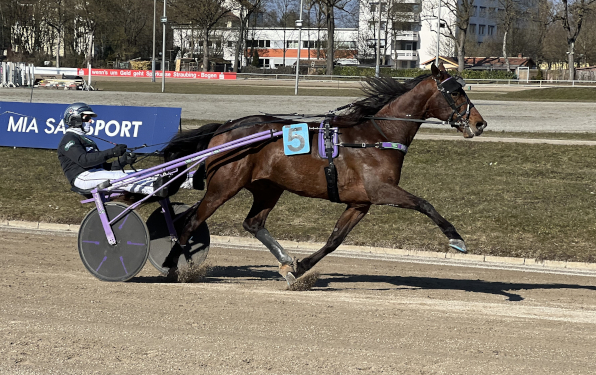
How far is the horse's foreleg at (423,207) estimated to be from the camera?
632 cm

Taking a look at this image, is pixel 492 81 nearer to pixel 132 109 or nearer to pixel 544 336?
pixel 132 109

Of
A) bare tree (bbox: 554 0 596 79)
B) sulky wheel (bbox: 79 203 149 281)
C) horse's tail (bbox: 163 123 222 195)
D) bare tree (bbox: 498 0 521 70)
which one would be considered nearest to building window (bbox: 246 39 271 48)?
bare tree (bbox: 498 0 521 70)

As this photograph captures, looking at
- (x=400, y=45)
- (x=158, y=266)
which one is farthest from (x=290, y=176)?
(x=400, y=45)

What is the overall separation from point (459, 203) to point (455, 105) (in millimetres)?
5942

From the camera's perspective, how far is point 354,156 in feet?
22.0

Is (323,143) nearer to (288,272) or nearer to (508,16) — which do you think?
(288,272)

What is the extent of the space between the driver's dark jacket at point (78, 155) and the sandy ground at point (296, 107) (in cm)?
1465

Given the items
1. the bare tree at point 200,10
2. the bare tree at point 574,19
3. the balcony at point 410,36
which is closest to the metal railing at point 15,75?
the bare tree at point 200,10

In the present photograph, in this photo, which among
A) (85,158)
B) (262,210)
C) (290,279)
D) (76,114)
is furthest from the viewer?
(262,210)

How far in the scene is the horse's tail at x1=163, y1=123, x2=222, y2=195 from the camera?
731cm

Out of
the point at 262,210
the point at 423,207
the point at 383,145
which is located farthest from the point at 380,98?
the point at 262,210

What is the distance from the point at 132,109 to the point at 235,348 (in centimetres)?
1107

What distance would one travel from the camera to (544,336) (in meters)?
5.31

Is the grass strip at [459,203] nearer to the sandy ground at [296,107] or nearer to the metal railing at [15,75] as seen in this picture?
the sandy ground at [296,107]
